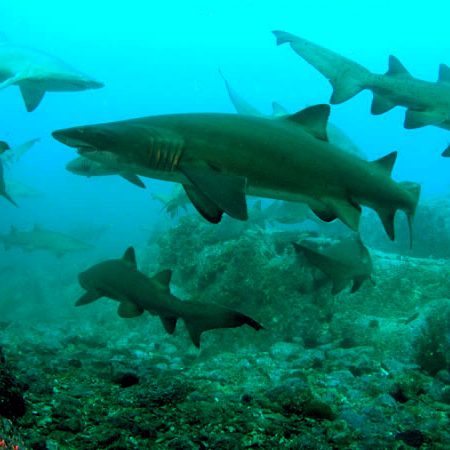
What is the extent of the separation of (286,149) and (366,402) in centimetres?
305

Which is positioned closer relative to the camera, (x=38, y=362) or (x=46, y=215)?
(x=38, y=362)

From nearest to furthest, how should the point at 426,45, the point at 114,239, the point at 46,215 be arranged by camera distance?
the point at 114,239
the point at 46,215
the point at 426,45

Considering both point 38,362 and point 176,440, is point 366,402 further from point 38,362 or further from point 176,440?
point 38,362

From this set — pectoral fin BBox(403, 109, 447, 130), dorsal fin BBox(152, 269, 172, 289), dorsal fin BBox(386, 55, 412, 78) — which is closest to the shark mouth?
dorsal fin BBox(152, 269, 172, 289)

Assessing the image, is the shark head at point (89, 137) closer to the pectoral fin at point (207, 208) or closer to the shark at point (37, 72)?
the pectoral fin at point (207, 208)

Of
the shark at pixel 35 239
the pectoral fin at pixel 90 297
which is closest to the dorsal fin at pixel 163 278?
the pectoral fin at pixel 90 297

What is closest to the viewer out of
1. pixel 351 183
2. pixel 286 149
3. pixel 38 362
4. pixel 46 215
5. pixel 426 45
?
pixel 286 149

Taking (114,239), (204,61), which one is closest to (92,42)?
(204,61)

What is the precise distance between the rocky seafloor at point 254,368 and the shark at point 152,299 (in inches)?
24.3

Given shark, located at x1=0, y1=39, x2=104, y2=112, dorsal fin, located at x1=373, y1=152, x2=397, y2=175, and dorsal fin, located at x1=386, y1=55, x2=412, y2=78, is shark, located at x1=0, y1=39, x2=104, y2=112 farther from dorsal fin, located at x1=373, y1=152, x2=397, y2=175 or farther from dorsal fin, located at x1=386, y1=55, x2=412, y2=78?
dorsal fin, located at x1=373, y1=152, x2=397, y2=175

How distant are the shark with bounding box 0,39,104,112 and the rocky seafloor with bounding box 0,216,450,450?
4.44 m

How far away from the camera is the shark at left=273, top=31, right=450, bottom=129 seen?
4621 millimetres

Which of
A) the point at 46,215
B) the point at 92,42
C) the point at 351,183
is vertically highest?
the point at 92,42

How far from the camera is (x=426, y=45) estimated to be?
94562 mm
